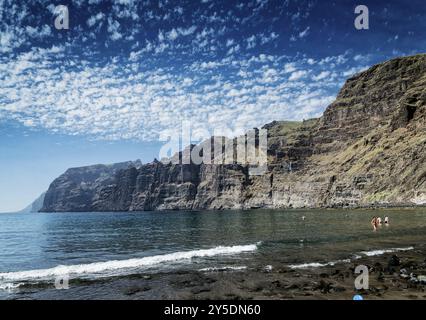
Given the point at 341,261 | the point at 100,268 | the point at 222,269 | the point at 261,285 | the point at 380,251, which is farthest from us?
the point at 380,251

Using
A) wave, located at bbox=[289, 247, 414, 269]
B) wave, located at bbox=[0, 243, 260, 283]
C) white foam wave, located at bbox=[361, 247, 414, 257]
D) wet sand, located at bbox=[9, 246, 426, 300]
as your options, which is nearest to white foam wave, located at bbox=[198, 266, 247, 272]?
wet sand, located at bbox=[9, 246, 426, 300]

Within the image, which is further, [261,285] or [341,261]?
[341,261]

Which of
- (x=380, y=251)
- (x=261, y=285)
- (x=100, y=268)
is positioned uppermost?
(x=261, y=285)

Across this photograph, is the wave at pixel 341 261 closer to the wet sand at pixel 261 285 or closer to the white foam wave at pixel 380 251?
the white foam wave at pixel 380 251

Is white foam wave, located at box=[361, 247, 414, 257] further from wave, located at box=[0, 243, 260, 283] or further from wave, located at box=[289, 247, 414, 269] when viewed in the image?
wave, located at box=[0, 243, 260, 283]

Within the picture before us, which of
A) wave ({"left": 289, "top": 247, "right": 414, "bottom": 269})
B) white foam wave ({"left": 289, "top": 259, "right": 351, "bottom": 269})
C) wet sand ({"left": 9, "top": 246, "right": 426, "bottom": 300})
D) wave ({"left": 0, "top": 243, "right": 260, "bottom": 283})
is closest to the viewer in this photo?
wet sand ({"left": 9, "top": 246, "right": 426, "bottom": 300})

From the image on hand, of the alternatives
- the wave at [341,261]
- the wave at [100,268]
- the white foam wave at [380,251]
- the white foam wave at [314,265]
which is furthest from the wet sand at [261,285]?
the white foam wave at [380,251]

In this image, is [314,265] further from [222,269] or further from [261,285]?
[261,285]

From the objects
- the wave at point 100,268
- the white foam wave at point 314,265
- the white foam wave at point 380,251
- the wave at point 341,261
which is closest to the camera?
the white foam wave at point 314,265

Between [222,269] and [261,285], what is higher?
[261,285]

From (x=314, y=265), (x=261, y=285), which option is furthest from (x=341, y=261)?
(x=261, y=285)

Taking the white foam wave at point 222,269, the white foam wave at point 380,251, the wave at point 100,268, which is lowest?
the wave at point 100,268
